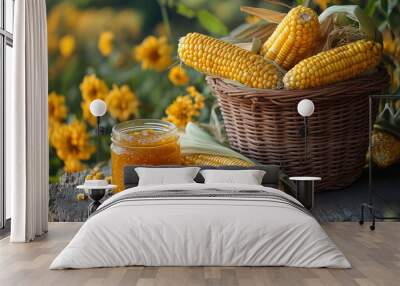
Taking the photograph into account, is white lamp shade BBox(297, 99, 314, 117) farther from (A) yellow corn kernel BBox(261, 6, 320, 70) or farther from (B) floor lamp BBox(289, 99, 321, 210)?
(A) yellow corn kernel BBox(261, 6, 320, 70)

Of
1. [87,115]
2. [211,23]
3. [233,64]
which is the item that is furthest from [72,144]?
[233,64]

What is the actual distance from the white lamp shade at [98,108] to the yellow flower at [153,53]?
745 mm

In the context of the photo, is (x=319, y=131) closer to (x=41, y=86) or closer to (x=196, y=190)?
(x=196, y=190)

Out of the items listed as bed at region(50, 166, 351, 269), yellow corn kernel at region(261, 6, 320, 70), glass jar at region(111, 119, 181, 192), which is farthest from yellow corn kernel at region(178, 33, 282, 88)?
bed at region(50, 166, 351, 269)

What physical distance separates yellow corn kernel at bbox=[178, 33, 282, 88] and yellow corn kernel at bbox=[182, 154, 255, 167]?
851 mm

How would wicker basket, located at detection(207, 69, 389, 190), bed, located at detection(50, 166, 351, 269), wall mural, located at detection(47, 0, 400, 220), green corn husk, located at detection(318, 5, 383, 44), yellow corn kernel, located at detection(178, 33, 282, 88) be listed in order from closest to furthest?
bed, located at detection(50, 166, 351, 269) → yellow corn kernel, located at detection(178, 33, 282, 88) → wall mural, located at detection(47, 0, 400, 220) → wicker basket, located at detection(207, 69, 389, 190) → green corn husk, located at detection(318, 5, 383, 44)

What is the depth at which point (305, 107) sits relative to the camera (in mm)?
6410

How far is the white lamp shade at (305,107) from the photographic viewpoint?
6.39 m

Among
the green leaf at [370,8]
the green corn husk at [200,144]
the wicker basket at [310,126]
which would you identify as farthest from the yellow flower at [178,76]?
the green leaf at [370,8]

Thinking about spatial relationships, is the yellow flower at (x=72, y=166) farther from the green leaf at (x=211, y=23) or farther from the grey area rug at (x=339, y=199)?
the green leaf at (x=211, y=23)

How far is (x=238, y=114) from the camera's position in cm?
683

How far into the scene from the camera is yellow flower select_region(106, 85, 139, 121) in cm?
732

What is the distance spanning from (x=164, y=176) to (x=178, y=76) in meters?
1.31

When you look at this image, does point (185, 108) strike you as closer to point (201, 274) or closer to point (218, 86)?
point (218, 86)
